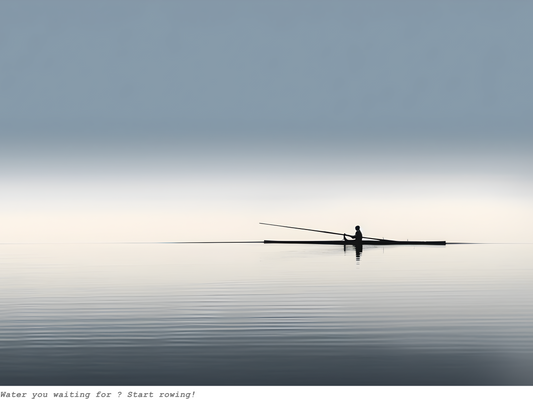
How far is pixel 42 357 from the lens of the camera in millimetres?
23281

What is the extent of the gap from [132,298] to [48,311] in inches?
257

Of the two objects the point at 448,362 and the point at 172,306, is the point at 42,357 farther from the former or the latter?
the point at 172,306

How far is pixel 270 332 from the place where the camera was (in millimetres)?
28484

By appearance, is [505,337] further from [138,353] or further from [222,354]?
[138,353]

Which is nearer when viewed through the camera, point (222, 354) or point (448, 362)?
point (448, 362)

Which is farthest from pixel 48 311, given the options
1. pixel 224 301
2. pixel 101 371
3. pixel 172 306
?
pixel 101 371

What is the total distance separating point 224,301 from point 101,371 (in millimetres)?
19367

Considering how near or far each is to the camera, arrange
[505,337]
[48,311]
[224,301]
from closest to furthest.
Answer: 1. [505,337]
2. [48,311]
3. [224,301]

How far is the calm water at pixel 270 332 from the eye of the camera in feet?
68.0

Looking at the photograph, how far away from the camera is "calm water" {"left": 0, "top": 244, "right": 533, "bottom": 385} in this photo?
20.7 m

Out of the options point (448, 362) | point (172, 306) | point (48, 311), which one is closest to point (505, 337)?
point (448, 362)
